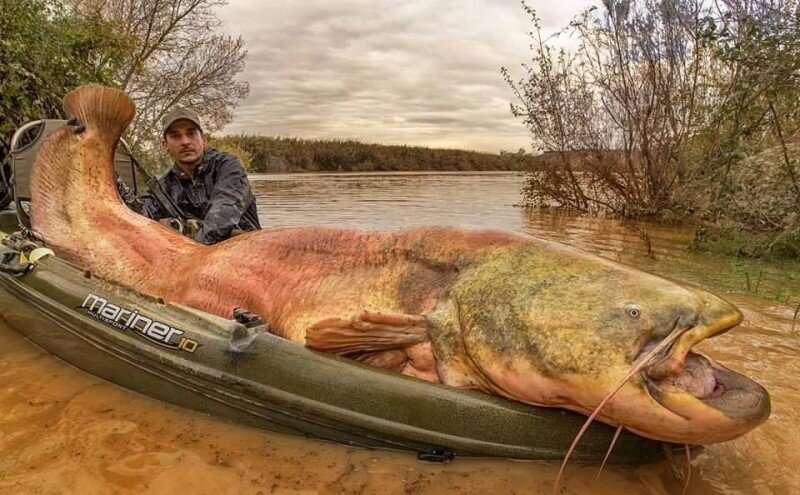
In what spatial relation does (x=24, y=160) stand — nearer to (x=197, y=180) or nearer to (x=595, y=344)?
(x=197, y=180)

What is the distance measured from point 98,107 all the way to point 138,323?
5.82 ft

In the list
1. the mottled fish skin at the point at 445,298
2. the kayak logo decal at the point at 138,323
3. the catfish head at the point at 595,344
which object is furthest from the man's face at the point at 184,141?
the catfish head at the point at 595,344

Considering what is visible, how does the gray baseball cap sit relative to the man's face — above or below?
above

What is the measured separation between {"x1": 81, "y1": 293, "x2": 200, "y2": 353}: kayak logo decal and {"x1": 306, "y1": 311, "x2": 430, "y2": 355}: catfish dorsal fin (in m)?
0.58

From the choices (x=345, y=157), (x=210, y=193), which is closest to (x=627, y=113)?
(x=210, y=193)

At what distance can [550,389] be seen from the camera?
1964 mm

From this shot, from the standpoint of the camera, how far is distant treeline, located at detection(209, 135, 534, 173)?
48531 millimetres

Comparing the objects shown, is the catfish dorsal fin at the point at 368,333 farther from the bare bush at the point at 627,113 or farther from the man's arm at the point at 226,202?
the bare bush at the point at 627,113

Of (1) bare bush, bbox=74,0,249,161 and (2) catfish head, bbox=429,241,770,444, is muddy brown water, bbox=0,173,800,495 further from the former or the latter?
(1) bare bush, bbox=74,0,249,161

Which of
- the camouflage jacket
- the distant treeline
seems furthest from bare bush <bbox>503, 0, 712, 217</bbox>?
the distant treeline

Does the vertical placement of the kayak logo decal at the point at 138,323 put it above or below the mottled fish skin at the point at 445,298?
below

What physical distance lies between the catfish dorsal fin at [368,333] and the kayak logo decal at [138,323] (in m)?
0.58

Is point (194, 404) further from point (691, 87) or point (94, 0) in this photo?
point (94, 0)

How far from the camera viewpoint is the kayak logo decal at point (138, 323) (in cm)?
248
